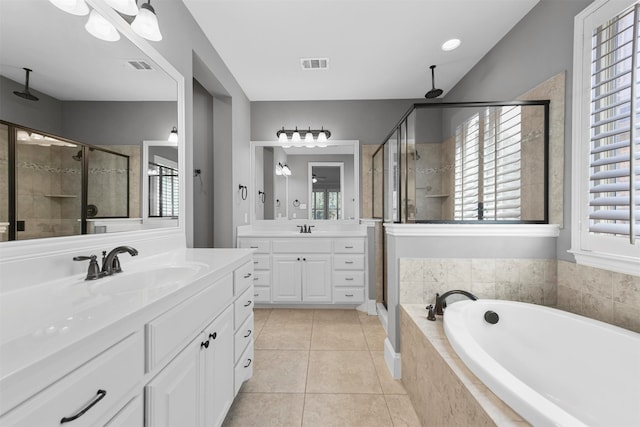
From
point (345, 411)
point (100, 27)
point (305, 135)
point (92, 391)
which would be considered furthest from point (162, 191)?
point (305, 135)

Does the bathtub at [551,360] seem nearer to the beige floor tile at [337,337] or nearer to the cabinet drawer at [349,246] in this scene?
the beige floor tile at [337,337]

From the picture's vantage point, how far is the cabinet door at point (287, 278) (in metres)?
3.04

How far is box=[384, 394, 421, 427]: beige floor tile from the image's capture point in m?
1.48

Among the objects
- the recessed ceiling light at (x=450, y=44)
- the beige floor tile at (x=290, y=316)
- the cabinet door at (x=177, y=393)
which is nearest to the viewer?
the cabinet door at (x=177, y=393)

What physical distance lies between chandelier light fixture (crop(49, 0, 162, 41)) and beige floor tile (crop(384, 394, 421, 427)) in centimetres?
238

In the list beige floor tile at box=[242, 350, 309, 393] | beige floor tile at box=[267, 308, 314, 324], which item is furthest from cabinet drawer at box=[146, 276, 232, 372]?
beige floor tile at box=[267, 308, 314, 324]

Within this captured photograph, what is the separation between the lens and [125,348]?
697mm

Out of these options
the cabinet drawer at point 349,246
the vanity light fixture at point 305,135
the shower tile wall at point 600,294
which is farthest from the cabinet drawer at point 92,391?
the vanity light fixture at point 305,135

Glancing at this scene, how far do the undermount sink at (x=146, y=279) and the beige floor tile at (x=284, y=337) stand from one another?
129cm

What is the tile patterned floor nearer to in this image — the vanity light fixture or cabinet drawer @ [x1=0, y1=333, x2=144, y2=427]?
cabinet drawer @ [x1=0, y1=333, x2=144, y2=427]

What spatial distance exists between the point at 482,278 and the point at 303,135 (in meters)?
2.60

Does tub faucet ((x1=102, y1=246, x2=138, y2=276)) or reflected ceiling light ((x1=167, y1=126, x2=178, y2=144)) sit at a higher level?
reflected ceiling light ((x1=167, y1=126, x2=178, y2=144))

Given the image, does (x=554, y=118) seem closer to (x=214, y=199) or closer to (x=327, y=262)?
(x=327, y=262)

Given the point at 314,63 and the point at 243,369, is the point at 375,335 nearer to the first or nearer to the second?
the point at 243,369
